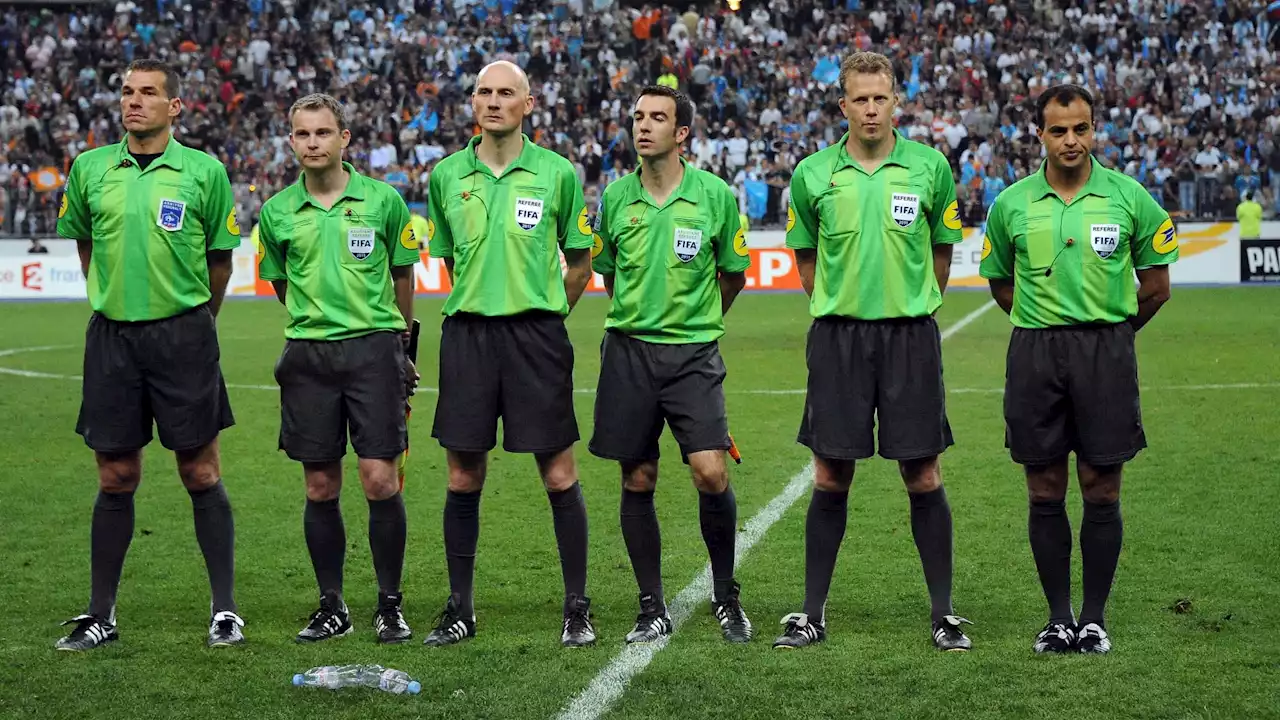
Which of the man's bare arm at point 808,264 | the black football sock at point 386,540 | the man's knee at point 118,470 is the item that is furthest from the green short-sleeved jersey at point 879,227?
the man's knee at point 118,470

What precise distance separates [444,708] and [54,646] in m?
1.68

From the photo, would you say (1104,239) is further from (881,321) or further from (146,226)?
(146,226)

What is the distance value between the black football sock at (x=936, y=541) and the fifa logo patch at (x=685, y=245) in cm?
115

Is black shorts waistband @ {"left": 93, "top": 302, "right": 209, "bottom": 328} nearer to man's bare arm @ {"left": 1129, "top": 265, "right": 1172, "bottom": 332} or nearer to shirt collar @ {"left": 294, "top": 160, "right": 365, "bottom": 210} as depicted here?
shirt collar @ {"left": 294, "top": 160, "right": 365, "bottom": 210}

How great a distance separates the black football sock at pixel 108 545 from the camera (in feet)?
18.9

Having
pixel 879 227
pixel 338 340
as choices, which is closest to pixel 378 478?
pixel 338 340

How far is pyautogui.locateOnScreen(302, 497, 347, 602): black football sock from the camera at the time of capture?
5.83 metres

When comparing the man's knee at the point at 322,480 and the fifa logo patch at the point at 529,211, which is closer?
the fifa logo patch at the point at 529,211

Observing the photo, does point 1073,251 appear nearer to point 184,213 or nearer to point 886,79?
point 886,79

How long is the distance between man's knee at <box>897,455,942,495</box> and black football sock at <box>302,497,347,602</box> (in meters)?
2.06

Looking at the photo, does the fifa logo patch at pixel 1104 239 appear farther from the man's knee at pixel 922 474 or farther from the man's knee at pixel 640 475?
the man's knee at pixel 640 475

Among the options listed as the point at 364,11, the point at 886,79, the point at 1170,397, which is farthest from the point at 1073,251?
the point at 364,11

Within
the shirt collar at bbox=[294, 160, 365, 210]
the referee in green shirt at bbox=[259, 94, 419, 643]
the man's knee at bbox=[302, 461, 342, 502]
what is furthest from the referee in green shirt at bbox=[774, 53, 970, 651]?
the man's knee at bbox=[302, 461, 342, 502]

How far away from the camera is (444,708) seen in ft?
15.8
